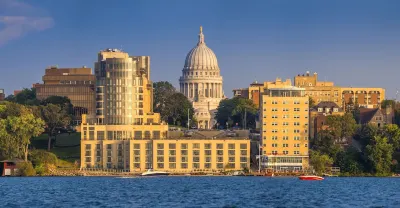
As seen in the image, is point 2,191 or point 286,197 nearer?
point 286,197

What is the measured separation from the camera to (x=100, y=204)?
449 ft

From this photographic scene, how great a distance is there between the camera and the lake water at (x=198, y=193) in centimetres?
13925

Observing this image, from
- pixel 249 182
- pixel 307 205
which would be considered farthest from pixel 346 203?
pixel 249 182

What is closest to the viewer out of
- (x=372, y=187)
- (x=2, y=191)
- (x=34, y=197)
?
(x=34, y=197)

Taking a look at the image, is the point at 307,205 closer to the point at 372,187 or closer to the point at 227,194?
the point at 227,194

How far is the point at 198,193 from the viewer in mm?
158125

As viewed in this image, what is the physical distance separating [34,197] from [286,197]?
3423 centimetres

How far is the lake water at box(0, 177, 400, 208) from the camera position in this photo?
139250 millimetres

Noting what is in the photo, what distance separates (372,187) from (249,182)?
24.2m

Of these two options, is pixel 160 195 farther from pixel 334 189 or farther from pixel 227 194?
pixel 334 189

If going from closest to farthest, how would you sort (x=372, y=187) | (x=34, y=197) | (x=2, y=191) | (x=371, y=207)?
(x=371, y=207)
(x=34, y=197)
(x=2, y=191)
(x=372, y=187)

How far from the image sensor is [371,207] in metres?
134

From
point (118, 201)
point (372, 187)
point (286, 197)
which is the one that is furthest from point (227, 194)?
point (372, 187)

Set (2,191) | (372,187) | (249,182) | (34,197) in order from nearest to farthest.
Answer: (34,197) < (2,191) < (372,187) < (249,182)
